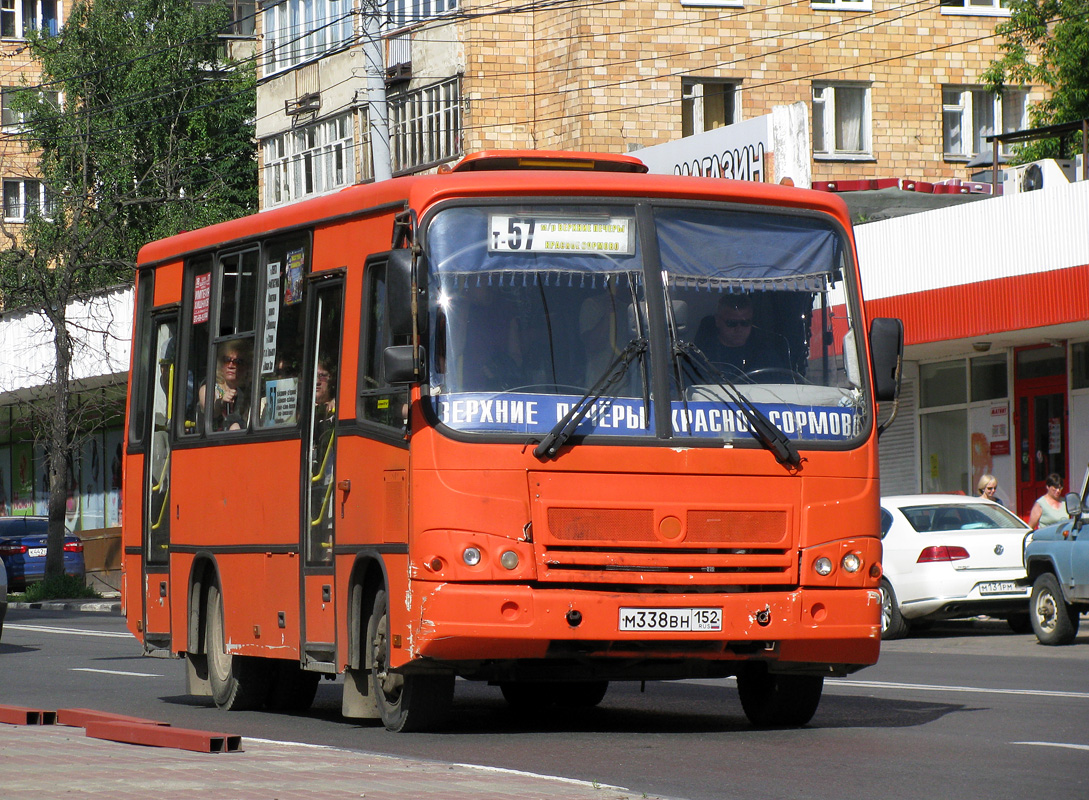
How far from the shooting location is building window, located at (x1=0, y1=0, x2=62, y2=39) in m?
72.1

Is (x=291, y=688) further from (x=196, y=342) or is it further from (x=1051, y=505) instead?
(x=1051, y=505)

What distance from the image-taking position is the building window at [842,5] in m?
46.2

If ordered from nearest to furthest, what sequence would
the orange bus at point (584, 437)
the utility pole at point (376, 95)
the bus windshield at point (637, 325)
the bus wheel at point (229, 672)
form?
the orange bus at point (584, 437) < the bus windshield at point (637, 325) < the bus wheel at point (229, 672) < the utility pole at point (376, 95)

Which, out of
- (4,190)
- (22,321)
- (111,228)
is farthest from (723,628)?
(4,190)

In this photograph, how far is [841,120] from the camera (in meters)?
46.7

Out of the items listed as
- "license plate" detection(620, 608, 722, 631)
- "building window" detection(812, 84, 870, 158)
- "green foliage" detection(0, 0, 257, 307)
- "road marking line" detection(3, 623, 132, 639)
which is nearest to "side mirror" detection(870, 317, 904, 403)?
"license plate" detection(620, 608, 722, 631)

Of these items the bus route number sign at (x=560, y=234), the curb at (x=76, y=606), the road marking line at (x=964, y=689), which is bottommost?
the road marking line at (x=964, y=689)

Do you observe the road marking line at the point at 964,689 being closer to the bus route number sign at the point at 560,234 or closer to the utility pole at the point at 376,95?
the bus route number sign at the point at 560,234

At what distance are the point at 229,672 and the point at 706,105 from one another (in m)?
33.7

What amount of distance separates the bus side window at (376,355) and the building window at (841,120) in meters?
35.8

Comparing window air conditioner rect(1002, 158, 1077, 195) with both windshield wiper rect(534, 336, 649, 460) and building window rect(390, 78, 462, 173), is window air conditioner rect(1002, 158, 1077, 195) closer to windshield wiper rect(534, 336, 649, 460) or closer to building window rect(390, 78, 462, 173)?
building window rect(390, 78, 462, 173)

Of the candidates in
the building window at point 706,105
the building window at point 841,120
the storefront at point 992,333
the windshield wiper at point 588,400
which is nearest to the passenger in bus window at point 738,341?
the windshield wiper at point 588,400

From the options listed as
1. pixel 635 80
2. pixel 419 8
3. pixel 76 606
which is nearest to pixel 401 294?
pixel 76 606

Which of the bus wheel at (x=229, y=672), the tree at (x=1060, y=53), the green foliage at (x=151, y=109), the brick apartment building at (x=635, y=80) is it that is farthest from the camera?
the green foliage at (x=151, y=109)
